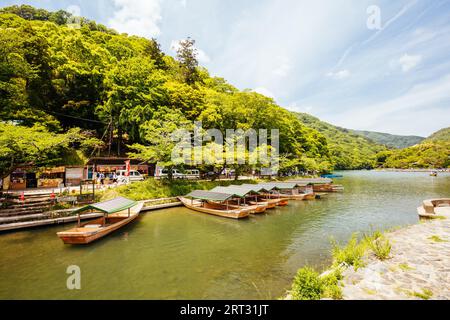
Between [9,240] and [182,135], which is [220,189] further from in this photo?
[9,240]

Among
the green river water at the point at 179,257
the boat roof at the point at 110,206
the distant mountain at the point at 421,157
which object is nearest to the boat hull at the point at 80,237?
the green river water at the point at 179,257

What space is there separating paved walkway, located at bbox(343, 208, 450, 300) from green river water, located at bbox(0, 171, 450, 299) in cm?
291

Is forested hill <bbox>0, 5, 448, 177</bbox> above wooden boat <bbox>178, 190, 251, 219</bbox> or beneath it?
above

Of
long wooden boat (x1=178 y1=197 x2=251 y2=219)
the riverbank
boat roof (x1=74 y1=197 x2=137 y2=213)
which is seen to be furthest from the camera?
long wooden boat (x1=178 y1=197 x2=251 y2=219)

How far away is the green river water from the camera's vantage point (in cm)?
822

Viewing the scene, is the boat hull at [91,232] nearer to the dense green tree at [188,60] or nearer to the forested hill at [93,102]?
the forested hill at [93,102]

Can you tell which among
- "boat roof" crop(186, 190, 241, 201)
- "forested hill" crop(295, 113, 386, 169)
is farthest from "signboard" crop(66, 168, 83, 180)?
"forested hill" crop(295, 113, 386, 169)

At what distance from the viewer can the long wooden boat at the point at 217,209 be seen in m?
19.2

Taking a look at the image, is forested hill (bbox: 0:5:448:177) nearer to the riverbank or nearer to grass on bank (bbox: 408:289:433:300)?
the riverbank

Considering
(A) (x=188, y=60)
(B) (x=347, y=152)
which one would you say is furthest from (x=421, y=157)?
(A) (x=188, y=60)

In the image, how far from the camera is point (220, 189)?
2417cm

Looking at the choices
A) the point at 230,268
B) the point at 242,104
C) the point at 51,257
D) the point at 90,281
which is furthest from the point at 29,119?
the point at 242,104

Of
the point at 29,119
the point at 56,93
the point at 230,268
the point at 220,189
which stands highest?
the point at 56,93

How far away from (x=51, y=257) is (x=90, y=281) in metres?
4.45
